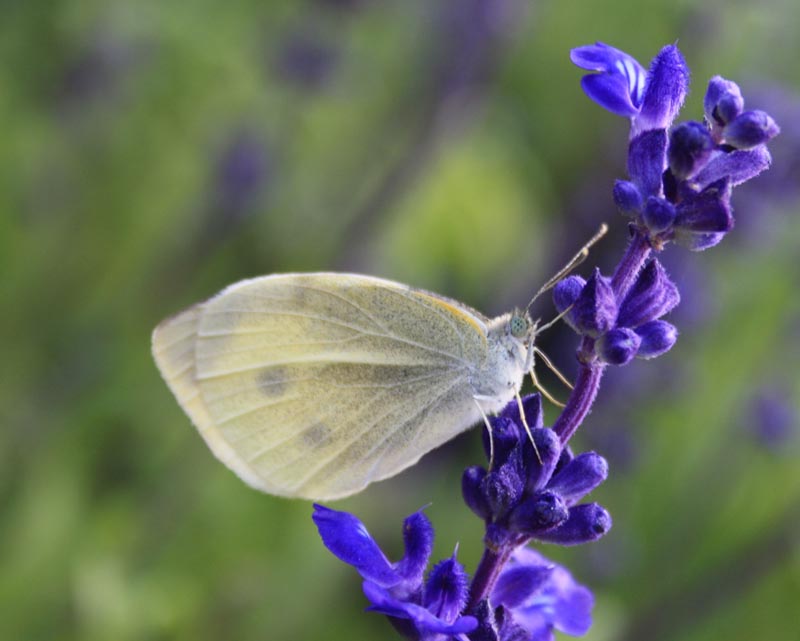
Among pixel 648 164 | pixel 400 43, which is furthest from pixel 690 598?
pixel 400 43

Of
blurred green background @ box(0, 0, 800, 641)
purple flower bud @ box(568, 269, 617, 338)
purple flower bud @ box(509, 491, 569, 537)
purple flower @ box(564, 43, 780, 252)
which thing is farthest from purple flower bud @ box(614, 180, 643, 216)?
blurred green background @ box(0, 0, 800, 641)

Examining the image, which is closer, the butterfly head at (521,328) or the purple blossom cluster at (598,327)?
the purple blossom cluster at (598,327)

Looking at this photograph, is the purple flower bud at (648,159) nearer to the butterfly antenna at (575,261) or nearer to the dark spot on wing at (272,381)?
the butterfly antenna at (575,261)

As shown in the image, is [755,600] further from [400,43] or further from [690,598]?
[400,43]

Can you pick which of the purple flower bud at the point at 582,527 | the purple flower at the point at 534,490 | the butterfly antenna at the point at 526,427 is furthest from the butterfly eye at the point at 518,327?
the purple flower bud at the point at 582,527

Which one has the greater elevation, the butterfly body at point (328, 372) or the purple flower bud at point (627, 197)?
the purple flower bud at point (627, 197)

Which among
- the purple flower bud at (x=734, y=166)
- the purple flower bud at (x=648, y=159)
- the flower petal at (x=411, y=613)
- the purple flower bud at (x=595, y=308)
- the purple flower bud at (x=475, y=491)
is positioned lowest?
the flower petal at (x=411, y=613)

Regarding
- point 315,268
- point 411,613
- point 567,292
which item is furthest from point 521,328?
point 315,268
